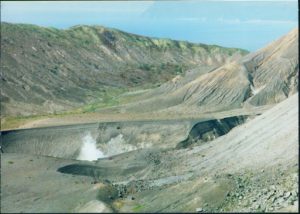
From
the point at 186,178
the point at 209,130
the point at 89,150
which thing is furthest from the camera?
the point at 209,130

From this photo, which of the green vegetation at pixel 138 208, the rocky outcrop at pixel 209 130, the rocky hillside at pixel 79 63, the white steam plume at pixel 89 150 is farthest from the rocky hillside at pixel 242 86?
the green vegetation at pixel 138 208

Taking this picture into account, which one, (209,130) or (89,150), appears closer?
(89,150)

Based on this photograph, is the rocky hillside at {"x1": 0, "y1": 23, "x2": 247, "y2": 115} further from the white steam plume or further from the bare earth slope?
the bare earth slope

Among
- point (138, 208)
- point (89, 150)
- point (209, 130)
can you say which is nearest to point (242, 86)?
point (209, 130)

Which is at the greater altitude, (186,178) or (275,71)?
(275,71)

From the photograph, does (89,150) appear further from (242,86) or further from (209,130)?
(242,86)

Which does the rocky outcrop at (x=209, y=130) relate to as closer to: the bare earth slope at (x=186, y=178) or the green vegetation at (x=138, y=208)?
the bare earth slope at (x=186, y=178)
